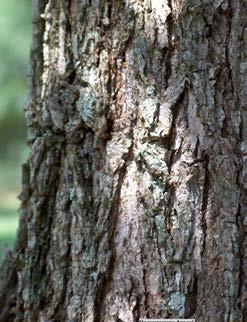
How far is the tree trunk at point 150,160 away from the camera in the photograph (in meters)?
1.90

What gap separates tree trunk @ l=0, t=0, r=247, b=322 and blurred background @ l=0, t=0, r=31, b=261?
410cm

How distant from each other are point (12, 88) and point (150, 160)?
216 inches

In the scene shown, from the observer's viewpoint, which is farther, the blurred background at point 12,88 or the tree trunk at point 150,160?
the blurred background at point 12,88

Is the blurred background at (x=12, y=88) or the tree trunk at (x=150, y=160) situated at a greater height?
the blurred background at (x=12, y=88)

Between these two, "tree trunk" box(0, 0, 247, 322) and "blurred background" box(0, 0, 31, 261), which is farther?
"blurred background" box(0, 0, 31, 261)

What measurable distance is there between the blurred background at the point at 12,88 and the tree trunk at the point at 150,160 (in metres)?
4.10

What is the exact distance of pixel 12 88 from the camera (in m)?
7.27

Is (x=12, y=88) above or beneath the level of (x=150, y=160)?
above

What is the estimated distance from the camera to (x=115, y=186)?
1958mm

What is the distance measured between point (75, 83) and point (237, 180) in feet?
1.46

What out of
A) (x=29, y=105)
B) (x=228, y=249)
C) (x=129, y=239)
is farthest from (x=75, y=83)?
(x=228, y=249)

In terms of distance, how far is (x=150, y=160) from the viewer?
1.92m

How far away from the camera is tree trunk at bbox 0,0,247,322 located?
74.7 inches

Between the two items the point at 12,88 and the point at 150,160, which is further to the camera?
the point at 12,88
